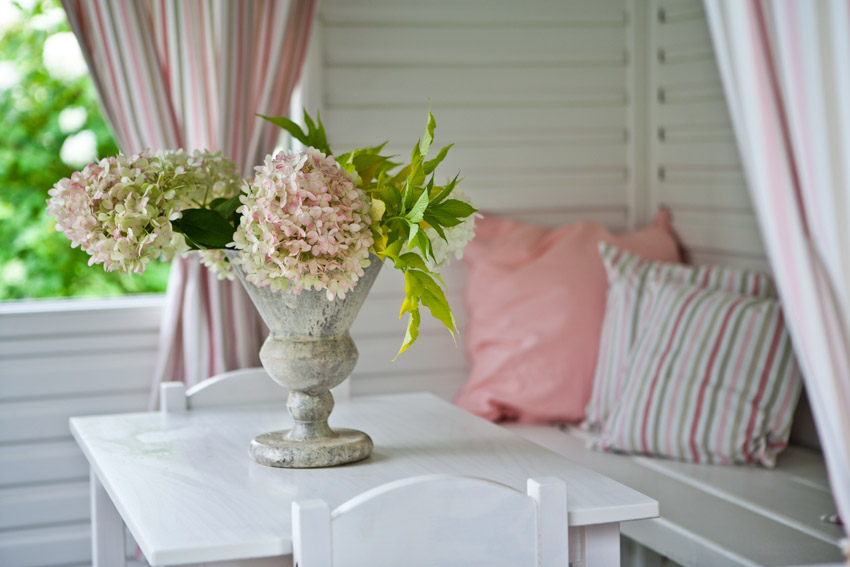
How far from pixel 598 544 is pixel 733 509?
26.3 inches

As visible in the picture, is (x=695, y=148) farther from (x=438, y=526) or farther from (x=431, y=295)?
(x=438, y=526)

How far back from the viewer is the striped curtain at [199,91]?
246 centimetres

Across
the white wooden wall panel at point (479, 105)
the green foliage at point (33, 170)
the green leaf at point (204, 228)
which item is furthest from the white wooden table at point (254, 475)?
the green foliage at point (33, 170)

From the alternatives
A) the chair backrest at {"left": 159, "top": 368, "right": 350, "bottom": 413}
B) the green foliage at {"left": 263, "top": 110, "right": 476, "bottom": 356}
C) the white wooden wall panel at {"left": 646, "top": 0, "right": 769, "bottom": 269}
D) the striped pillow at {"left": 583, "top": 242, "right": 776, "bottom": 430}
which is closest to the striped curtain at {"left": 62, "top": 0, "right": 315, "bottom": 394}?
the chair backrest at {"left": 159, "top": 368, "right": 350, "bottom": 413}

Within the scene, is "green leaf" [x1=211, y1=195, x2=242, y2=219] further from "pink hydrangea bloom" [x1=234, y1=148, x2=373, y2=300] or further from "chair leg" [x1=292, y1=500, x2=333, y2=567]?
"chair leg" [x1=292, y1=500, x2=333, y2=567]

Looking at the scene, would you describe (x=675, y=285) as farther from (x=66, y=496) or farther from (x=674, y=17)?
(x=66, y=496)

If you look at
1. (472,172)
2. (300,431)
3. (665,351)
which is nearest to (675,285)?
(665,351)

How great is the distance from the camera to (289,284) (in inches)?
56.2

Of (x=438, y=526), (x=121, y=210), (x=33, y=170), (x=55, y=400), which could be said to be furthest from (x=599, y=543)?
(x=33, y=170)

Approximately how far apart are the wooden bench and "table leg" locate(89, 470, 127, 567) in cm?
95

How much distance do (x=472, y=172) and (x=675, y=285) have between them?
2.30 feet

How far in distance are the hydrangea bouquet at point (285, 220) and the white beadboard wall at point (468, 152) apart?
1167mm

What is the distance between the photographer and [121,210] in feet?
4.51

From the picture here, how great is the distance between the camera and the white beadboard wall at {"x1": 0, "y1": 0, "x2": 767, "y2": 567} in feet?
8.21
